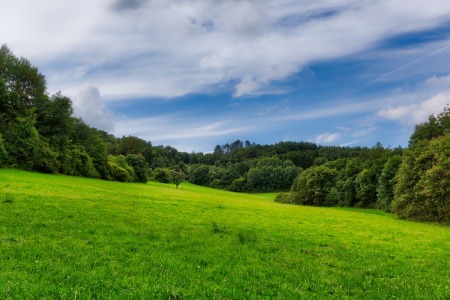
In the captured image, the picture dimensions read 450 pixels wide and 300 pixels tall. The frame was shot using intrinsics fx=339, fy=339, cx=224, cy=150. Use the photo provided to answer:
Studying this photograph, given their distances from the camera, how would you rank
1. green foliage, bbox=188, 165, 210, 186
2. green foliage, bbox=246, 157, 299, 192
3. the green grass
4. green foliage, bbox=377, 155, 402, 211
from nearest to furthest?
1. the green grass
2. green foliage, bbox=377, 155, 402, 211
3. green foliage, bbox=246, 157, 299, 192
4. green foliage, bbox=188, 165, 210, 186

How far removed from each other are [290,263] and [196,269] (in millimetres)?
4276

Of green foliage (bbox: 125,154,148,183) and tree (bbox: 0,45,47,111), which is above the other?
tree (bbox: 0,45,47,111)

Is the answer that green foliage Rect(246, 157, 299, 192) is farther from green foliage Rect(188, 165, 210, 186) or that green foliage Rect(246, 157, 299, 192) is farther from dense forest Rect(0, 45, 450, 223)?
dense forest Rect(0, 45, 450, 223)

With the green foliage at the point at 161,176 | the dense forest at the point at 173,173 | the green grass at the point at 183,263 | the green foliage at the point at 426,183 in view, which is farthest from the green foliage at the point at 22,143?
the green foliage at the point at 161,176

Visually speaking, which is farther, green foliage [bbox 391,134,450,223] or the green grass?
green foliage [bbox 391,134,450,223]

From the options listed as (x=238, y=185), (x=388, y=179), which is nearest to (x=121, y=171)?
(x=388, y=179)

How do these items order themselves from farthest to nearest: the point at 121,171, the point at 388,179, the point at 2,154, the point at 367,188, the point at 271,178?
the point at 271,178
the point at 121,171
the point at 367,188
the point at 388,179
the point at 2,154

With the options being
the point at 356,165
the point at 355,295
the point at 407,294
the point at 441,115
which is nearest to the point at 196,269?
the point at 355,295

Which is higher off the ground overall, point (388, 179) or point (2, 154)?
point (388, 179)

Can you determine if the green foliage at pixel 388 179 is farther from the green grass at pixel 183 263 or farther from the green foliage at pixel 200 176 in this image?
the green foliage at pixel 200 176

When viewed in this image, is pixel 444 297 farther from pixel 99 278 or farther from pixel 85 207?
pixel 85 207

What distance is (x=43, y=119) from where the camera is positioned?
74938 millimetres

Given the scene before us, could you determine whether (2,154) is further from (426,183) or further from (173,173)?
(173,173)

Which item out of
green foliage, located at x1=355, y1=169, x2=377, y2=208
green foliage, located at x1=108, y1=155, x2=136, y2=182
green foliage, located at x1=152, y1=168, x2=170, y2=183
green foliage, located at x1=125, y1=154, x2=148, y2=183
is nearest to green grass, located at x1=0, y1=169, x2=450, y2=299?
green foliage, located at x1=355, y1=169, x2=377, y2=208
